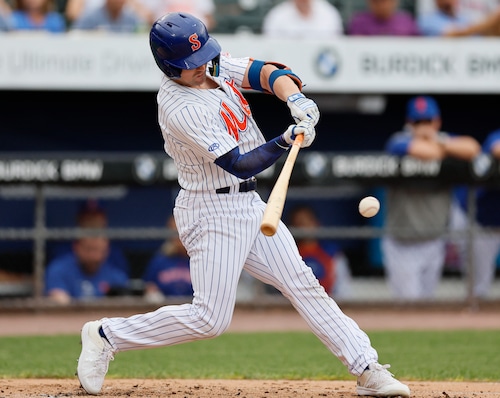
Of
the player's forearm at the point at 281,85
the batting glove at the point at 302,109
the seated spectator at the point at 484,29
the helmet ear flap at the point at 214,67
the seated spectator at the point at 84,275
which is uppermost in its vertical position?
the seated spectator at the point at 484,29

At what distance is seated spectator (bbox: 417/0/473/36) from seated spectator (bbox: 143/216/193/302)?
3.05m

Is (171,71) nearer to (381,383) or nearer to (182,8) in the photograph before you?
(381,383)

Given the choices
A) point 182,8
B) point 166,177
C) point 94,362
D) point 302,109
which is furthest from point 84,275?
point 302,109

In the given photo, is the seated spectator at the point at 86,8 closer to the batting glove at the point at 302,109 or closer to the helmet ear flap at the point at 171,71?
the helmet ear flap at the point at 171,71

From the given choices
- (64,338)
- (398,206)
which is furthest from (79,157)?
(398,206)

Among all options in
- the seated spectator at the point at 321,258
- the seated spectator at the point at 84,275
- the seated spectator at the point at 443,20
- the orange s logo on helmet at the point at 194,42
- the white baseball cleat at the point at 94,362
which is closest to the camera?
the orange s logo on helmet at the point at 194,42

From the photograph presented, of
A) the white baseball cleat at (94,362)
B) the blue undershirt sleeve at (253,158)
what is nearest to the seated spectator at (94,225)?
the white baseball cleat at (94,362)

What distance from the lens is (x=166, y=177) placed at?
329 inches

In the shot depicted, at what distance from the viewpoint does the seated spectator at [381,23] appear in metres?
9.07

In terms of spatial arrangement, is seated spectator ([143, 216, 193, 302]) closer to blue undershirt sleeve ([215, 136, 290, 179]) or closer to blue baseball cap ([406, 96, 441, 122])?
blue baseball cap ([406, 96, 441, 122])

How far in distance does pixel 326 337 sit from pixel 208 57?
4.29ft

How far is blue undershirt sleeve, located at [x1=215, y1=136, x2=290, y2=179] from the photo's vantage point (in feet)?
13.4

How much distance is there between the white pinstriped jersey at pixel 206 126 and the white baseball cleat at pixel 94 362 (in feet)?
2.61

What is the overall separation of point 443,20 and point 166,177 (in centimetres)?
311
